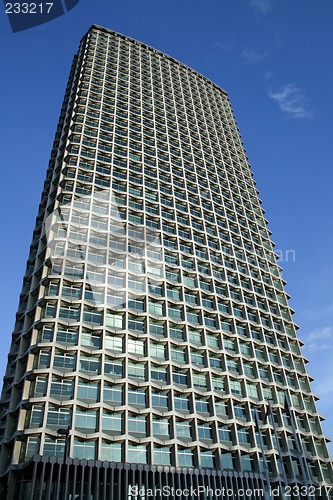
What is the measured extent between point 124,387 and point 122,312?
9256mm

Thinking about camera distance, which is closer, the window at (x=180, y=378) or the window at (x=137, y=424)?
the window at (x=137, y=424)

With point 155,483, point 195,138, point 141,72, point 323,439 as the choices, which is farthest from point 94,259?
point 141,72

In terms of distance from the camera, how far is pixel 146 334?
175 ft

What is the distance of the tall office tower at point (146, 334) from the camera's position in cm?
4341

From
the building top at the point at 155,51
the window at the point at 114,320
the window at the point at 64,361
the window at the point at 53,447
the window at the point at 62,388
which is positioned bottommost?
the window at the point at 53,447

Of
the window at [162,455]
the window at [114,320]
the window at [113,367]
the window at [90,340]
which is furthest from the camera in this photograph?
the window at [114,320]

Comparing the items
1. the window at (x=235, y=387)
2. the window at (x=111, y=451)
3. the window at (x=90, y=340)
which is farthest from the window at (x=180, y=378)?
the window at (x=111, y=451)

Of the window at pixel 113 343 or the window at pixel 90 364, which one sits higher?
the window at pixel 113 343

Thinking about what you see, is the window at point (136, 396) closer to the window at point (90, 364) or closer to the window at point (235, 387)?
the window at point (90, 364)

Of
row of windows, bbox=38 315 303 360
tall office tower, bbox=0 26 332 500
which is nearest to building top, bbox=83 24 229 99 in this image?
tall office tower, bbox=0 26 332 500

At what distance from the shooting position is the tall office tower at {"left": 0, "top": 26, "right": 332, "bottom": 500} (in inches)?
1709

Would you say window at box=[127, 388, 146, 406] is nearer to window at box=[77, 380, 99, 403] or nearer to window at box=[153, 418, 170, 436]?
window at box=[153, 418, 170, 436]

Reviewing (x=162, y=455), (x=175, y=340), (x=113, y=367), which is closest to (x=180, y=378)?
(x=175, y=340)

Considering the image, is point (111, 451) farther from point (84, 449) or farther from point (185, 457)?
point (185, 457)
